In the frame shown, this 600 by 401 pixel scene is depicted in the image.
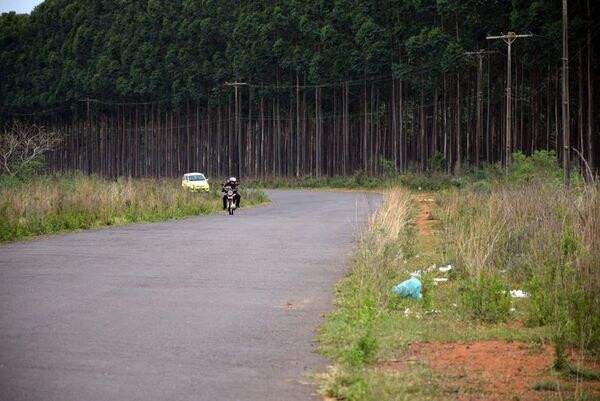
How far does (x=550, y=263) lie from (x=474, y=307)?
1.48 meters

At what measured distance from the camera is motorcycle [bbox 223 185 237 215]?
36719 mm

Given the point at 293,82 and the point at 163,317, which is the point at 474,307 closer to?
the point at 163,317

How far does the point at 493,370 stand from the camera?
8.94 m

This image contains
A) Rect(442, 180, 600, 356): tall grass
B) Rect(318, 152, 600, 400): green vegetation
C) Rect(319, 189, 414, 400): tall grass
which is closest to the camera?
Rect(319, 189, 414, 400): tall grass

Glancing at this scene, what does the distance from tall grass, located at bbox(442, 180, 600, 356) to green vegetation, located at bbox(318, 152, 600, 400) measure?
14 millimetres

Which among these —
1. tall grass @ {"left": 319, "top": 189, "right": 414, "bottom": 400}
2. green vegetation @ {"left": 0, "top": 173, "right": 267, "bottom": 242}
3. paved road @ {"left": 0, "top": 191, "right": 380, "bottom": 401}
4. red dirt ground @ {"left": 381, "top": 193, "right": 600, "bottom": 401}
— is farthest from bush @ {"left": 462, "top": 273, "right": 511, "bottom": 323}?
green vegetation @ {"left": 0, "top": 173, "right": 267, "bottom": 242}

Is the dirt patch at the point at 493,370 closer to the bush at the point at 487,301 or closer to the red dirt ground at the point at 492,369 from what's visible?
the red dirt ground at the point at 492,369

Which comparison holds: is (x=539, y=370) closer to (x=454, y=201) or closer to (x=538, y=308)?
(x=538, y=308)

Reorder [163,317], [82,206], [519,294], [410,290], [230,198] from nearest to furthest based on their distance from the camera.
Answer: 1. [163,317]
2. [410,290]
3. [519,294]
4. [82,206]
5. [230,198]

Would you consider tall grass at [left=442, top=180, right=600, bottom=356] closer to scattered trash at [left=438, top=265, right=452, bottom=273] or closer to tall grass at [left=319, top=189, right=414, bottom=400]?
scattered trash at [left=438, top=265, right=452, bottom=273]

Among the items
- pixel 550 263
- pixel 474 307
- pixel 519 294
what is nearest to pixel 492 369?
pixel 474 307

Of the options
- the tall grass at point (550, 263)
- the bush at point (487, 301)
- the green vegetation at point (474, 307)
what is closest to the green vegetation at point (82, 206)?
the green vegetation at point (474, 307)

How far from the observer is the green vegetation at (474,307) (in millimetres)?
8695

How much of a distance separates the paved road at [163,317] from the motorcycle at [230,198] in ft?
43.4
